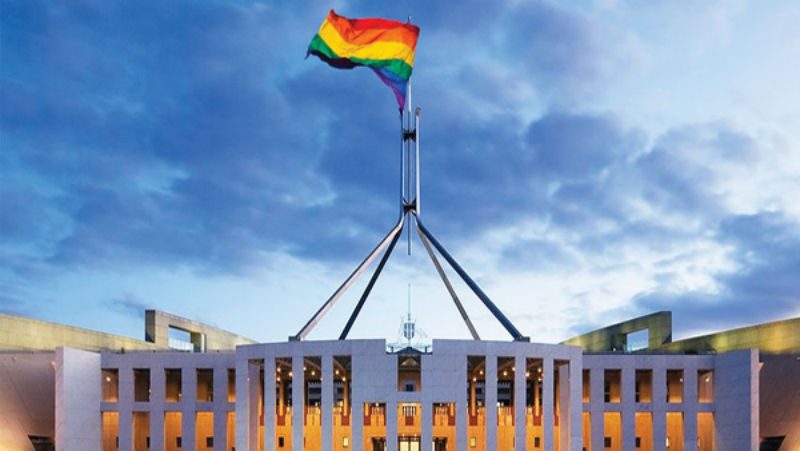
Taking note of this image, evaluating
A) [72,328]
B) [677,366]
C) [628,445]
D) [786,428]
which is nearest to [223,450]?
[72,328]

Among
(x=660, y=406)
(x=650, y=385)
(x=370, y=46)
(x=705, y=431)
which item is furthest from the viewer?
(x=650, y=385)

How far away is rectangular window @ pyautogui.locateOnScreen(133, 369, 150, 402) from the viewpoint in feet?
179

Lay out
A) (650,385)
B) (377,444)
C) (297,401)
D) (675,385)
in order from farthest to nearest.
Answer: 1. (675,385)
2. (650,385)
3. (377,444)
4. (297,401)

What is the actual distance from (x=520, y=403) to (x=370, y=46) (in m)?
23.2

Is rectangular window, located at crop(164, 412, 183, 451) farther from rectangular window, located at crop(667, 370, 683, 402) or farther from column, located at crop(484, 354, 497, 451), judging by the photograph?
rectangular window, located at crop(667, 370, 683, 402)

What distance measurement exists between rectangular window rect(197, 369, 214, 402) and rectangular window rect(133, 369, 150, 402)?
3522 millimetres

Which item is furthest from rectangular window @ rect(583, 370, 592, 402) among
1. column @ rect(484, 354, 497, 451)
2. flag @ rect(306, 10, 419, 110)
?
flag @ rect(306, 10, 419, 110)

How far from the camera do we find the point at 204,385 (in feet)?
190

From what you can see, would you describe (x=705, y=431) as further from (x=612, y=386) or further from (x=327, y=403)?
(x=327, y=403)

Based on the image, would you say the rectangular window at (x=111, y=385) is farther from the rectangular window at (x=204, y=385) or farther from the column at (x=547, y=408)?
the column at (x=547, y=408)

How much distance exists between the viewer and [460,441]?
42438 mm

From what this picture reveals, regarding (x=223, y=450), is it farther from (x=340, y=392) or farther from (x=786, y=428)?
(x=786, y=428)

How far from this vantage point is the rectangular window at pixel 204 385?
56.8 m

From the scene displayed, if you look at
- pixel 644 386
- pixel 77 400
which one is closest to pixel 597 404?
pixel 644 386
